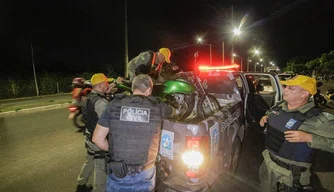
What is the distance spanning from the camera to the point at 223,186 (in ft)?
12.5

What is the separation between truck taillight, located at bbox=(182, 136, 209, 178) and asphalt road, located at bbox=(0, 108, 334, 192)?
153 cm

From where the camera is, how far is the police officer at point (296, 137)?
224 cm

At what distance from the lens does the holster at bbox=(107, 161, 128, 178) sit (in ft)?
7.46

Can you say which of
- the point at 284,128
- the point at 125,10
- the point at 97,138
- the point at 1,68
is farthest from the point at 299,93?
the point at 1,68

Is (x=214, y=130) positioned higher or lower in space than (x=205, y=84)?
lower

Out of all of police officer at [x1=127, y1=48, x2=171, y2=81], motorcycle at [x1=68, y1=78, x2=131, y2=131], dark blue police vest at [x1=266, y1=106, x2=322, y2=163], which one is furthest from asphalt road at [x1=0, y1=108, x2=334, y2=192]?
police officer at [x1=127, y1=48, x2=171, y2=81]

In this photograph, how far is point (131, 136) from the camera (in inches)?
89.4

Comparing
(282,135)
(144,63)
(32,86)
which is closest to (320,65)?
(144,63)

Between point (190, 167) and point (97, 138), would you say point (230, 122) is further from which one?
point (97, 138)

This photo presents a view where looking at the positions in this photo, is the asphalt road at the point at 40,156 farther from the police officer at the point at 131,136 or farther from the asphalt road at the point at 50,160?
the police officer at the point at 131,136

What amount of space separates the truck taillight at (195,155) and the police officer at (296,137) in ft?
3.05

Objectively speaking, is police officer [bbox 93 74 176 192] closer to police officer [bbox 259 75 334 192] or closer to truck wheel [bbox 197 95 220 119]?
police officer [bbox 259 75 334 192]

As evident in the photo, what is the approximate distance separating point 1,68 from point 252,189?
Answer: 37.1 metres

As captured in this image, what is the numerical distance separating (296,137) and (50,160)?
5.18m
